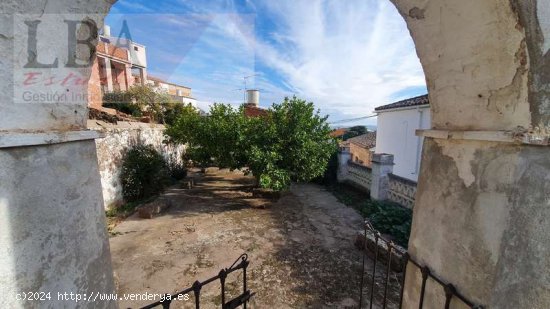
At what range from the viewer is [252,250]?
5395 mm

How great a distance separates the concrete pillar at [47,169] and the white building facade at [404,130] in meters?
10.5

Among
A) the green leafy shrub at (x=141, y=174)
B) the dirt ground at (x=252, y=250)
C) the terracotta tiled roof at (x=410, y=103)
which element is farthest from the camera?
the terracotta tiled roof at (x=410, y=103)

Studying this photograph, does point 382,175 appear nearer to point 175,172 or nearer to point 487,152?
point 487,152

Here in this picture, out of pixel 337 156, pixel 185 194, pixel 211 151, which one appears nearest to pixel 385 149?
pixel 337 156

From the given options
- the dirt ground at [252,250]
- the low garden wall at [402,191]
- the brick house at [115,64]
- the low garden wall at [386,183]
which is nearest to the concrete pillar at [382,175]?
the low garden wall at [386,183]

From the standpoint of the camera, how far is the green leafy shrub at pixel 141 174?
8531mm

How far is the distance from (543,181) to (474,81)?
20.9 inches

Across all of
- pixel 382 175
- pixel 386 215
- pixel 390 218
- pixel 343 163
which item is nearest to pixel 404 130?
pixel 343 163

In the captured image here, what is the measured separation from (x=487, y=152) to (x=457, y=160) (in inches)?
6.2

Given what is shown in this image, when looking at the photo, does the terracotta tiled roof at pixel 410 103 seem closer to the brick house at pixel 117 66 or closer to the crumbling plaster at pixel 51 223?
the crumbling plaster at pixel 51 223

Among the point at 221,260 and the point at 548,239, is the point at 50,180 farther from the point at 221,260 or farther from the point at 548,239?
the point at 221,260

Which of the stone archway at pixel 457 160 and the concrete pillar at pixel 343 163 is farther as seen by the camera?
the concrete pillar at pixel 343 163

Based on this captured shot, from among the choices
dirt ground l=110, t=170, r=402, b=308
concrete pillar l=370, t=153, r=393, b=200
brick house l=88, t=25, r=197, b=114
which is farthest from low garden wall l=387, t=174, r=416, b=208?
brick house l=88, t=25, r=197, b=114

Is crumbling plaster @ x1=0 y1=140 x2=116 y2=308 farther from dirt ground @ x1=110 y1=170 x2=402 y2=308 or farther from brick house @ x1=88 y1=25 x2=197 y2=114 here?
brick house @ x1=88 y1=25 x2=197 y2=114
